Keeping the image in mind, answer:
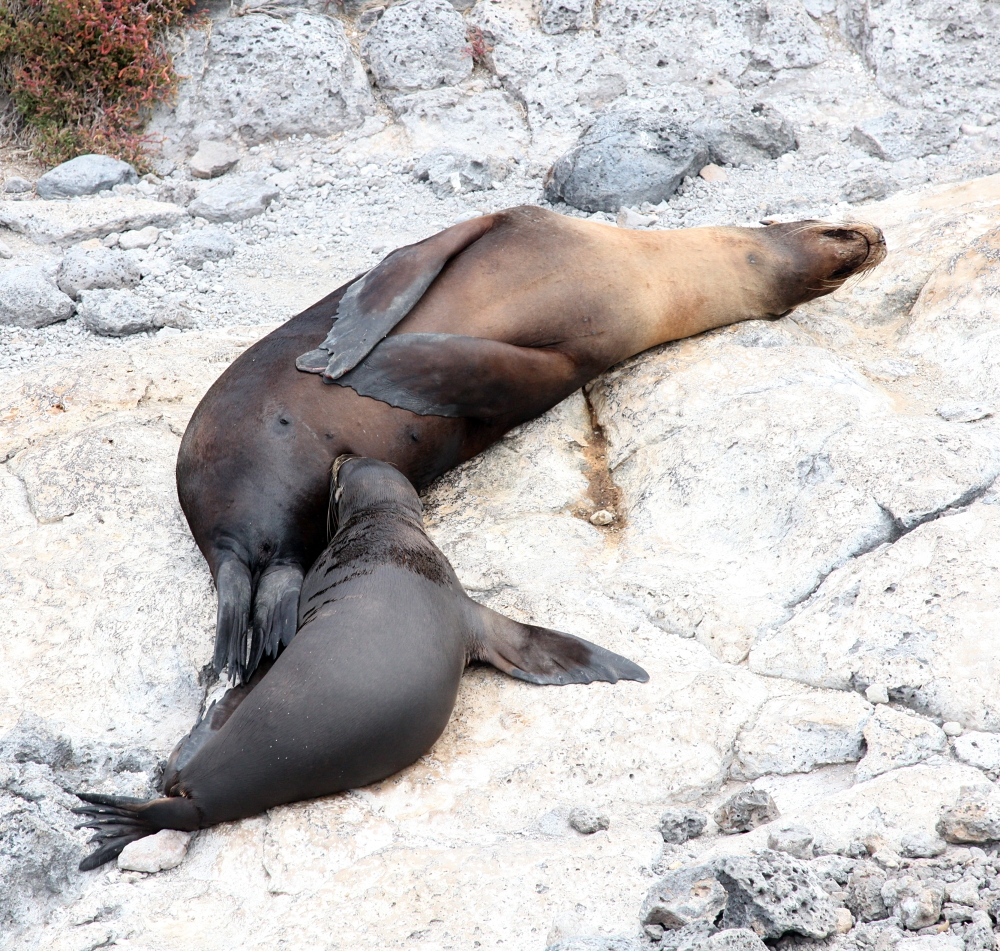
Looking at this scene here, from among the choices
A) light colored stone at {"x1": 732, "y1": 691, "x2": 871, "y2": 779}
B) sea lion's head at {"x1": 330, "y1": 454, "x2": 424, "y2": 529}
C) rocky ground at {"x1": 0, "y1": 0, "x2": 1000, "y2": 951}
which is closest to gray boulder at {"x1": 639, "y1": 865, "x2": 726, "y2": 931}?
rocky ground at {"x1": 0, "y1": 0, "x2": 1000, "y2": 951}

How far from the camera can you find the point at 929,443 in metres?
3.54

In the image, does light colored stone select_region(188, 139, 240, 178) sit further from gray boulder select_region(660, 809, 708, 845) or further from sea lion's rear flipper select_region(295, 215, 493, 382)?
gray boulder select_region(660, 809, 708, 845)

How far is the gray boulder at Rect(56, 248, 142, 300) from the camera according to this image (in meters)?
5.78

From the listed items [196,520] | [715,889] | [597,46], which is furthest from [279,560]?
[597,46]

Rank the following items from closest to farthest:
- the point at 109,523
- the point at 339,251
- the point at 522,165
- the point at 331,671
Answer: the point at 331,671, the point at 109,523, the point at 339,251, the point at 522,165

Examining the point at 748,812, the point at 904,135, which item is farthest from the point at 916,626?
the point at 904,135

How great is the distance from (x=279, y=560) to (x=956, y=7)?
7.05 metres

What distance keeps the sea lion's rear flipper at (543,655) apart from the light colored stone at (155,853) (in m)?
0.98

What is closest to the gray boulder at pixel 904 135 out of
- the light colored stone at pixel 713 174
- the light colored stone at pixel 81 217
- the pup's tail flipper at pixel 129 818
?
the light colored stone at pixel 713 174

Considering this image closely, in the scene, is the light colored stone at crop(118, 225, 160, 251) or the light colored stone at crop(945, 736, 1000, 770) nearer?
the light colored stone at crop(945, 736, 1000, 770)

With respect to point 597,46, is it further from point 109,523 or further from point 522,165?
point 109,523

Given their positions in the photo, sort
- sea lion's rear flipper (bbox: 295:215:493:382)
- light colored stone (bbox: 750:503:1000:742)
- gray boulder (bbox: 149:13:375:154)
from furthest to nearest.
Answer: gray boulder (bbox: 149:13:375:154), sea lion's rear flipper (bbox: 295:215:493:382), light colored stone (bbox: 750:503:1000:742)

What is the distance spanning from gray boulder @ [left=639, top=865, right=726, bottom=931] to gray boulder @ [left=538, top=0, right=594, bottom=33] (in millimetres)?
7317

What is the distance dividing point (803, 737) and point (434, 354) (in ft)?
6.38
